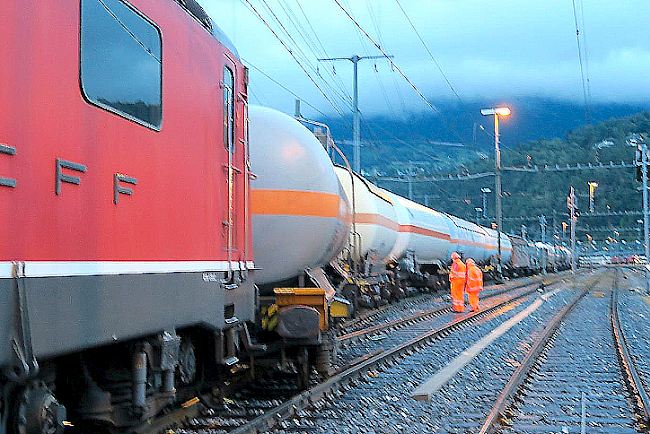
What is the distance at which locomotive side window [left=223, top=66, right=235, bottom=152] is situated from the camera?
7.11 m

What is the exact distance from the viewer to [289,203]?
31.8ft

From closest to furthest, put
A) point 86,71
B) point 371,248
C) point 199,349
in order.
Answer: point 86,71 → point 199,349 → point 371,248

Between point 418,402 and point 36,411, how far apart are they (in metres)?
5.60

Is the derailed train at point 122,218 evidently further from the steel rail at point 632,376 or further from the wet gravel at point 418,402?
the steel rail at point 632,376

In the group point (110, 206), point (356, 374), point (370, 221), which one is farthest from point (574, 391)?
point (370, 221)

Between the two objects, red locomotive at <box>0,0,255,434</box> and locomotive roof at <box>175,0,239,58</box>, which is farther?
locomotive roof at <box>175,0,239,58</box>

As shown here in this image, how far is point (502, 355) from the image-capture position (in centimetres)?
1345

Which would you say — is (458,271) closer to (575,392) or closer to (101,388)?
(575,392)

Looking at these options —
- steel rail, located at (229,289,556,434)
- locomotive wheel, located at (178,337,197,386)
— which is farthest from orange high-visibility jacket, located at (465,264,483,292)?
locomotive wheel, located at (178,337,197,386)

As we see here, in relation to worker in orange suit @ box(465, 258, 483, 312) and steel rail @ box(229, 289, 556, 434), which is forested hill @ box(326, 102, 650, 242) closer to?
worker in orange suit @ box(465, 258, 483, 312)

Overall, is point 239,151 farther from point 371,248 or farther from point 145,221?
point 371,248

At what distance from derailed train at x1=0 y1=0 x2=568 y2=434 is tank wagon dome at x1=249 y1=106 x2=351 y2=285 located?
0.30m

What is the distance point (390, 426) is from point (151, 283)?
360 cm

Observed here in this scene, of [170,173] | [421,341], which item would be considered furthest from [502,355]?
[170,173]
